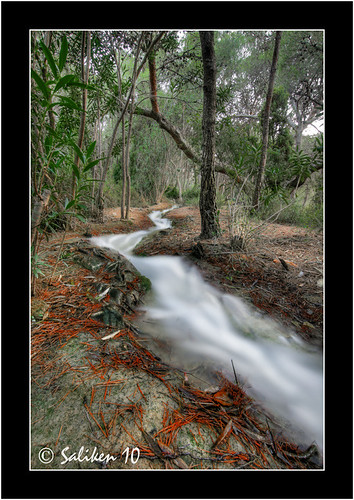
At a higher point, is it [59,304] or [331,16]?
[331,16]

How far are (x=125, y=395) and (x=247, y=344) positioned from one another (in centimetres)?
117

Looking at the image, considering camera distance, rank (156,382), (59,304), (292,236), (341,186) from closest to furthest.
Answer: (156,382) < (341,186) < (59,304) < (292,236)

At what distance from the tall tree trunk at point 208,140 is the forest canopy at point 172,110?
0.05 ft

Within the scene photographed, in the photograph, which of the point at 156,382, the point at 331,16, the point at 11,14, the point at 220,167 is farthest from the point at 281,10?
the point at 220,167

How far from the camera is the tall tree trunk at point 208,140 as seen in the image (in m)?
3.19

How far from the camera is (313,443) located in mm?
1158

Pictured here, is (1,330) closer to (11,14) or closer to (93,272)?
(93,272)

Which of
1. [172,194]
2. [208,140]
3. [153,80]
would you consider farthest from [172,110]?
[208,140]

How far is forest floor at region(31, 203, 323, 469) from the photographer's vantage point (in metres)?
0.89

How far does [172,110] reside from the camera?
1079cm

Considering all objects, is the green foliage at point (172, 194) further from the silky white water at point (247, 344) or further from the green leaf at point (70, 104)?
the green leaf at point (70, 104)

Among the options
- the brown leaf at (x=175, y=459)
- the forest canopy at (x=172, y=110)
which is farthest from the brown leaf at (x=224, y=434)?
the forest canopy at (x=172, y=110)

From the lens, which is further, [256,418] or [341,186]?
[341,186]

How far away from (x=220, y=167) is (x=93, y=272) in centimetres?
675
